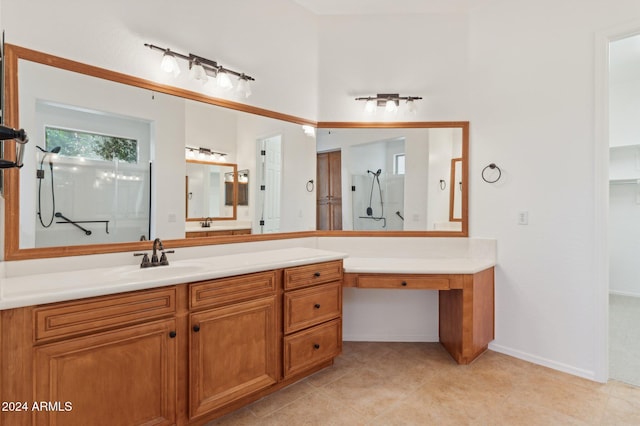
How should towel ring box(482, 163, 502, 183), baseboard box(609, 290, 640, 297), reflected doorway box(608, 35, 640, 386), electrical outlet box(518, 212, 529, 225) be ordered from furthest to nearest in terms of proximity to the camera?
1. baseboard box(609, 290, 640, 297)
2. reflected doorway box(608, 35, 640, 386)
3. towel ring box(482, 163, 502, 183)
4. electrical outlet box(518, 212, 529, 225)

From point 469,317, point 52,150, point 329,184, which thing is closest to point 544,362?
point 469,317

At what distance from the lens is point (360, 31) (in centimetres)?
294

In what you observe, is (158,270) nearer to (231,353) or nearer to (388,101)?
(231,353)

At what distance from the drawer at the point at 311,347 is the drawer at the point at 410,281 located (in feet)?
1.36

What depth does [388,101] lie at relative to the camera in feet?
9.40

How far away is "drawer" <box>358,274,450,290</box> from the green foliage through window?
1829 millimetres

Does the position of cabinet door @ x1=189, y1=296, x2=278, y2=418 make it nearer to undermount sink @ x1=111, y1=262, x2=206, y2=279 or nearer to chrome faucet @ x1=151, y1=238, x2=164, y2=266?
undermount sink @ x1=111, y1=262, x2=206, y2=279

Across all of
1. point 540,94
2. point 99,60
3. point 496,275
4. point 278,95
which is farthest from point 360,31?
point 496,275

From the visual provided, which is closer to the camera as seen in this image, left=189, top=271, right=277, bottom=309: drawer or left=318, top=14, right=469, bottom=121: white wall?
left=189, top=271, right=277, bottom=309: drawer

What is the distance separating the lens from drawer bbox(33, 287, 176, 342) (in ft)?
4.16

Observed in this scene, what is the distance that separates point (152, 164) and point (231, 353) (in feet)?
4.10

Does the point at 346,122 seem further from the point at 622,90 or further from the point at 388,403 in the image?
the point at 622,90

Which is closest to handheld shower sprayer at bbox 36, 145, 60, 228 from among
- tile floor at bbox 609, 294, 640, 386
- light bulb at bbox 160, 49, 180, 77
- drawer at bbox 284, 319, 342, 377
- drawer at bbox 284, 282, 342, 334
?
light bulb at bbox 160, 49, 180, 77

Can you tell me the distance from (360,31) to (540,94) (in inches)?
62.1
